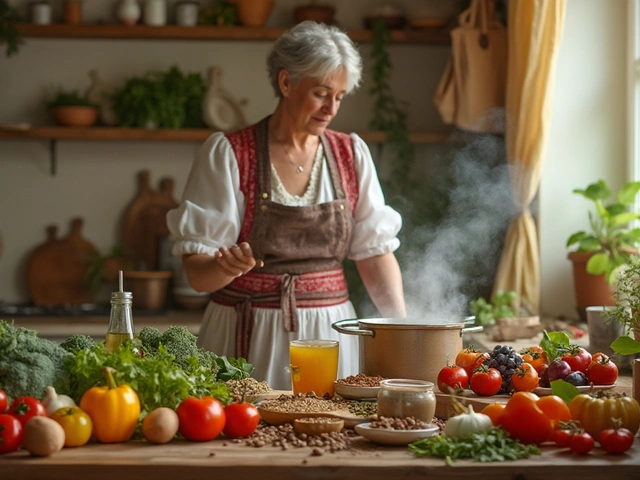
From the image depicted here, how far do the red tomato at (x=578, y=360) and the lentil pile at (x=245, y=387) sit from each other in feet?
2.14

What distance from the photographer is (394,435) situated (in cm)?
150

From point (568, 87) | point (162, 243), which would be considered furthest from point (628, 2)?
point (162, 243)

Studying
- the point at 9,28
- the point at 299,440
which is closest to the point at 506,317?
the point at 299,440

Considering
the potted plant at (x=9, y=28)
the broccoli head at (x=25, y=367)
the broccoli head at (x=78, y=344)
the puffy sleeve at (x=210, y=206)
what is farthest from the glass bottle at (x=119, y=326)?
the potted plant at (x=9, y=28)

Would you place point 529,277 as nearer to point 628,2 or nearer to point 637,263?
point 628,2

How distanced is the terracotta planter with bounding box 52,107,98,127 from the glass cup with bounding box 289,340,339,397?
291cm

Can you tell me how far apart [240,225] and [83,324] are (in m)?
1.68

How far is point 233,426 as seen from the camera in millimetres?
1553

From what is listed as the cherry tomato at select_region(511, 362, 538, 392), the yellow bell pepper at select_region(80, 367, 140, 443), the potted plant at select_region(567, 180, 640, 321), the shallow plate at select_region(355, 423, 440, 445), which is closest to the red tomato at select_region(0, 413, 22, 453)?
the yellow bell pepper at select_region(80, 367, 140, 443)

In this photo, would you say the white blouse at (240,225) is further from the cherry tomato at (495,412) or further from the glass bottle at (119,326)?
the cherry tomato at (495,412)

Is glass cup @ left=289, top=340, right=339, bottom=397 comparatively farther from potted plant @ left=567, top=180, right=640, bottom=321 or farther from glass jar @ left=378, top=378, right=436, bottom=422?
potted plant @ left=567, top=180, right=640, bottom=321

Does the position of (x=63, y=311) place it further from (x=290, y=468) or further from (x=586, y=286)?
(x=290, y=468)

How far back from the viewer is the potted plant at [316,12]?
176 inches

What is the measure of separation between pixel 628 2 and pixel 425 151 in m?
1.38
